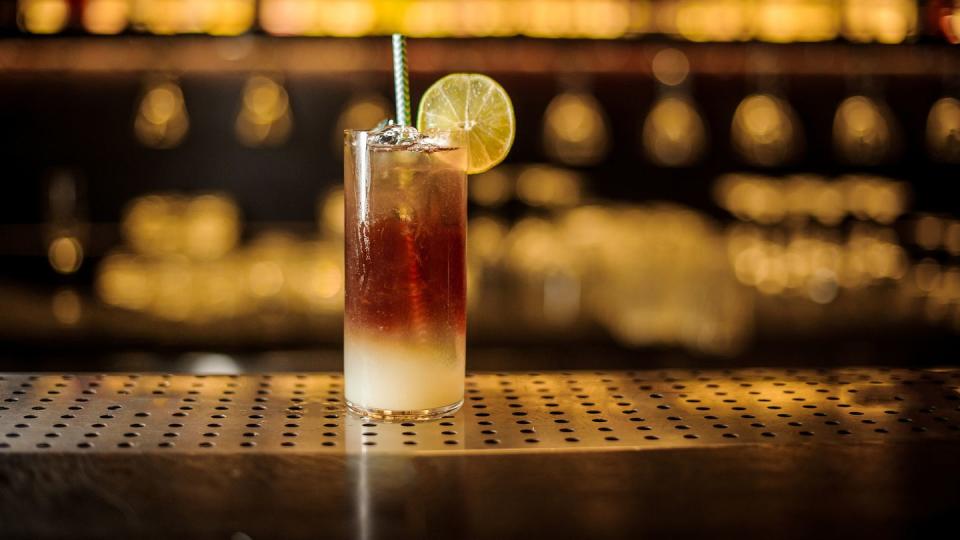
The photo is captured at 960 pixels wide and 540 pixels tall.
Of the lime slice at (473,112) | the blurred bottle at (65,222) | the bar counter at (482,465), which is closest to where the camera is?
the bar counter at (482,465)

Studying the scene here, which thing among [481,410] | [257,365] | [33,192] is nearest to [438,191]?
[481,410]

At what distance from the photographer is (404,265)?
122 centimetres

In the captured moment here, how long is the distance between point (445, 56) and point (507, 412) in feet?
10.1

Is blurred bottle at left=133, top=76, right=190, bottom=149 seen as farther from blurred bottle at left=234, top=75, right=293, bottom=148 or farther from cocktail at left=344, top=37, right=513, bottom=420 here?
cocktail at left=344, top=37, right=513, bottom=420

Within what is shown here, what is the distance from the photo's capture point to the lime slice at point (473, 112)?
131 cm

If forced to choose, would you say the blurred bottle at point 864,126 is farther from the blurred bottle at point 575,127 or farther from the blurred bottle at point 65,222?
the blurred bottle at point 65,222

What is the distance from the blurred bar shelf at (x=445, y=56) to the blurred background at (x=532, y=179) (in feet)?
0.05

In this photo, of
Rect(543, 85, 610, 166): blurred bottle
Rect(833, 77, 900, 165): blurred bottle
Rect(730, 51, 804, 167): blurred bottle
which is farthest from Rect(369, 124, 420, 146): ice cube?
Rect(833, 77, 900, 165): blurred bottle

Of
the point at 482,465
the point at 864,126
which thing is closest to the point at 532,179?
the point at 864,126

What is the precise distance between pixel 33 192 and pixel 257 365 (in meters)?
1.49

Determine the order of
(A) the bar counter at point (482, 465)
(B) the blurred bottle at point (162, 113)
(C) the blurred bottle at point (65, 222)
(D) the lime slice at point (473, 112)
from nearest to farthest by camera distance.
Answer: (A) the bar counter at point (482, 465) < (D) the lime slice at point (473, 112) < (B) the blurred bottle at point (162, 113) < (C) the blurred bottle at point (65, 222)

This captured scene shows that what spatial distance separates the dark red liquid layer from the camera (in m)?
1.22

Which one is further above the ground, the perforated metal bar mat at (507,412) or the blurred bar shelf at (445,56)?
the blurred bar shelf at (445,56)

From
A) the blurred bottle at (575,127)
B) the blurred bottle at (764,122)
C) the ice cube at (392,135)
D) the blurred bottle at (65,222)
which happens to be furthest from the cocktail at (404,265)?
the blurred bottle at (65,222)
